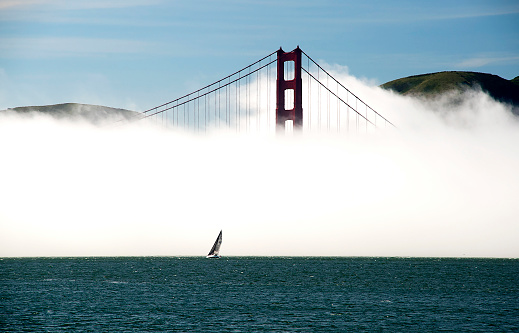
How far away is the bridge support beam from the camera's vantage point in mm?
118625

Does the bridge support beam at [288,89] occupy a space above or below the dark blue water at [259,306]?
above

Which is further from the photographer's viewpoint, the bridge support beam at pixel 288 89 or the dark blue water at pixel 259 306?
the bridge support beam at pixel 288 89

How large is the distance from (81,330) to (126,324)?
4.43 meters

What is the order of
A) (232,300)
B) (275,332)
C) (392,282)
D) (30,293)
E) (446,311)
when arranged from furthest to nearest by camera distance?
(392,282) → (30,293) → (232,300) → (446,311) → (275,332)

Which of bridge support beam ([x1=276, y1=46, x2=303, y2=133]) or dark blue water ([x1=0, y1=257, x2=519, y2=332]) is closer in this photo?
dark blue water ([x1=0, y1=257, x2=519, y2=332])

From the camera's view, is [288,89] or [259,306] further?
[288,89]

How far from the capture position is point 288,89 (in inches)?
4924

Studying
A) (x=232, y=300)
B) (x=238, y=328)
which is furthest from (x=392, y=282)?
(x=238, y=328)

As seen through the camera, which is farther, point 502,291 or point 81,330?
point 502,291

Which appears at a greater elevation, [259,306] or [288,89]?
[288,89]

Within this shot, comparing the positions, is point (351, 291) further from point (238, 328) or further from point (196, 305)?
point (238, 328)

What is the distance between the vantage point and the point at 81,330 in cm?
5234

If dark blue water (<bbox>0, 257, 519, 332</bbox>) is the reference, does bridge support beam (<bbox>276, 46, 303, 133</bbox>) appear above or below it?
above

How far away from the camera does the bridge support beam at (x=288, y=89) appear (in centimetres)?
11862
